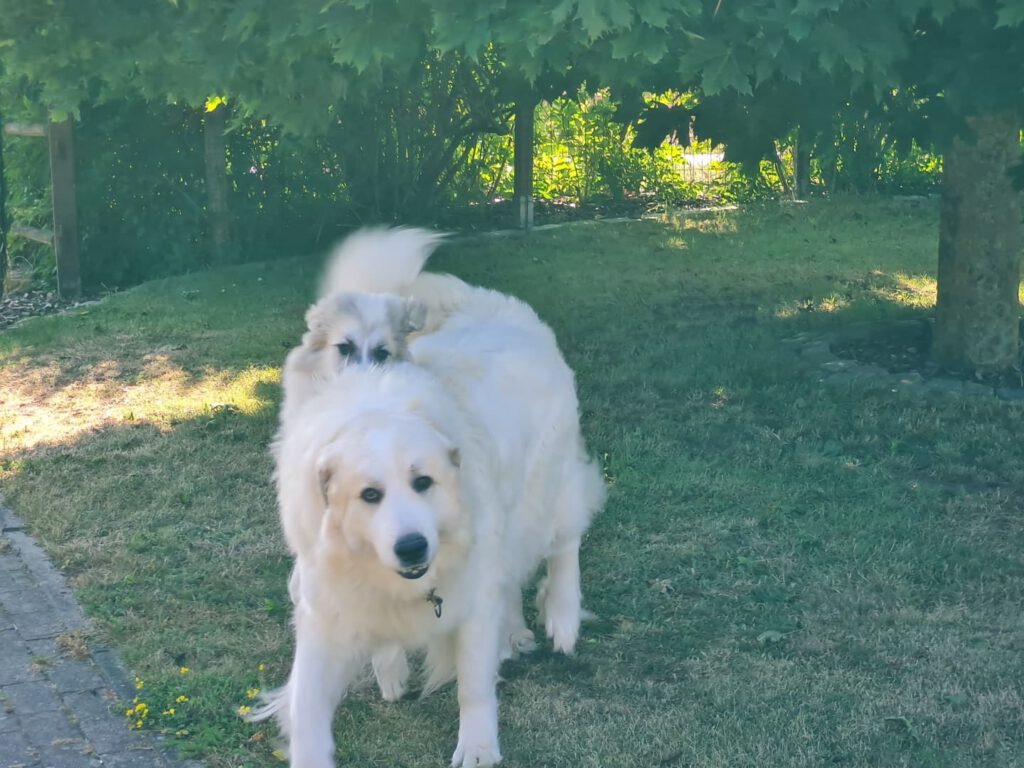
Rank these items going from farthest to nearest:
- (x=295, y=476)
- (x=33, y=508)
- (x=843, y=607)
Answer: (x=33, y=508), (x=843, y=607), (x=295, y=476)

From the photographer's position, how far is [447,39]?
512cm

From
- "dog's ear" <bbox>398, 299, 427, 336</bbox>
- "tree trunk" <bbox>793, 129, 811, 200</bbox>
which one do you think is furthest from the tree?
"tree trunk" <bbox>793, 129, 811, 200</bbox>

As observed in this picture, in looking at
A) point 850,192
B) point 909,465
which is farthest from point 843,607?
point 850,192

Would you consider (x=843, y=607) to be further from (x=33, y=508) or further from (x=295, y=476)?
(x=33, y=508)

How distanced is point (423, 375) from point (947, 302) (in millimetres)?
4952

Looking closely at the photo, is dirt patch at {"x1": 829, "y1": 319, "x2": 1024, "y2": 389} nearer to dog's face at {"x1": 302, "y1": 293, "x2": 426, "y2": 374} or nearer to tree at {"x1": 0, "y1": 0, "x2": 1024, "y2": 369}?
tree at {"x1": 0, "y1": 0, "x2": 1024, "y2": 369}

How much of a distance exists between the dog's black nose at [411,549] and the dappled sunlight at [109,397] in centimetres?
416

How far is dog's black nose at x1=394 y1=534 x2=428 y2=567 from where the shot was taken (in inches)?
130

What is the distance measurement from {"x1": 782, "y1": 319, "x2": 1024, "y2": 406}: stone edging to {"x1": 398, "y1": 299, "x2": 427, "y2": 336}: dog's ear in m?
3.25

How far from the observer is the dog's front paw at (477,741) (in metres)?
3.75

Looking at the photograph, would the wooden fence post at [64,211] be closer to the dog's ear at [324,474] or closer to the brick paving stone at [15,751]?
the brick paving stone at [15,751]

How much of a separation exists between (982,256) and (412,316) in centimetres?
411

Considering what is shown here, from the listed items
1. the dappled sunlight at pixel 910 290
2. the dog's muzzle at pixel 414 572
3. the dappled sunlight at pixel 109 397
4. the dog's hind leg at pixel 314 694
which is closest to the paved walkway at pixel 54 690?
the dog's hind leg at pixel 314 694

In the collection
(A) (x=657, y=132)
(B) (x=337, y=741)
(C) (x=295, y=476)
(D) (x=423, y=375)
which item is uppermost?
(A) (x=657, y=132)
